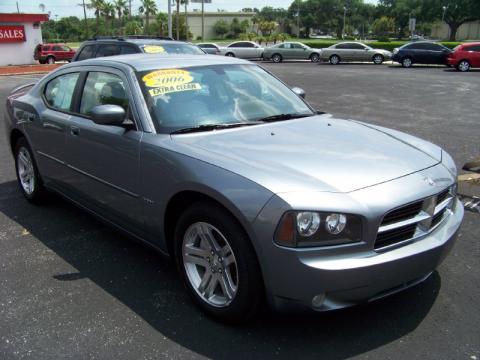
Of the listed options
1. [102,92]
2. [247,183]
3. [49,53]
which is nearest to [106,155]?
[102,92]

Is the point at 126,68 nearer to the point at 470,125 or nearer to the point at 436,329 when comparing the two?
the point at 436,329

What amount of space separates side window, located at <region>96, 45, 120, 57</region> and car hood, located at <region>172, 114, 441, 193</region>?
7.95m

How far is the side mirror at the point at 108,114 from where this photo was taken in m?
3.59

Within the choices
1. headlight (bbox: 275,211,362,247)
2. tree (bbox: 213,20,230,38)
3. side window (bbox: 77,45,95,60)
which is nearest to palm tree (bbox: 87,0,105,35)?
tree (bbox: 213,20,230,38)

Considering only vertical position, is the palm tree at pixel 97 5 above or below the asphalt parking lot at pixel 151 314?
above

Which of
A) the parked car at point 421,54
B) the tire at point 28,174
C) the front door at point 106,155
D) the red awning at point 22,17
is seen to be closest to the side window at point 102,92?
the front door at point 106,155

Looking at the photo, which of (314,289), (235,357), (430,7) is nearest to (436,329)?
(314,289)

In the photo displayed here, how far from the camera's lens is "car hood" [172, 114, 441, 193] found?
9.21 ft

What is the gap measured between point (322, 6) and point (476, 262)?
149m

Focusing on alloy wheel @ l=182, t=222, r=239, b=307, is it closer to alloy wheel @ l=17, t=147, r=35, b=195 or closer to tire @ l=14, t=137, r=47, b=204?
tire @ l=14, t=137, r=47, b=204

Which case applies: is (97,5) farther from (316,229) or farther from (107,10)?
(316,229)

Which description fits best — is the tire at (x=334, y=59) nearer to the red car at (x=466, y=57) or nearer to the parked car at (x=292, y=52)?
the parked car at (x=292, y=52)

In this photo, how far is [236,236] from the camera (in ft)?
9.23

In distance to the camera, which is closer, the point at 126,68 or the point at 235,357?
the point at 235,357
